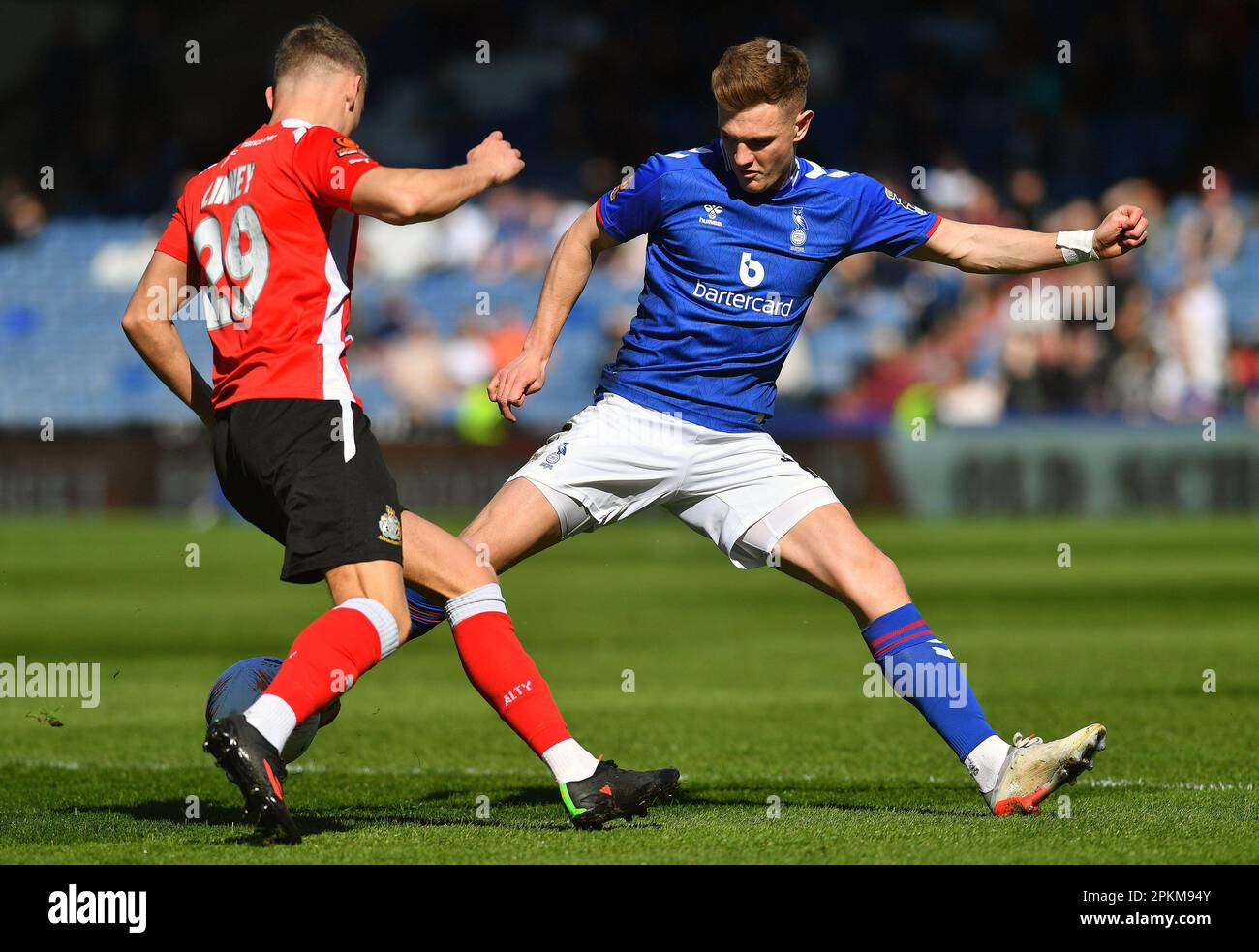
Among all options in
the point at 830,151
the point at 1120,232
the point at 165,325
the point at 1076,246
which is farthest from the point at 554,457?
the point at 830,151

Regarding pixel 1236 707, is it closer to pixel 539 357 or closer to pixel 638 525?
pixel 539 357

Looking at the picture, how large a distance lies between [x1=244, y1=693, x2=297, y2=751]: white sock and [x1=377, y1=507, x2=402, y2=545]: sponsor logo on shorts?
19.6 inches

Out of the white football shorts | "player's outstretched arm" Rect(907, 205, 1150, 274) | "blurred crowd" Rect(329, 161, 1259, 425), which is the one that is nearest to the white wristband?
"player's outstretched arm" Rect(907, 205, 1150, 274)

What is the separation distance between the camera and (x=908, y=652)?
5543mm

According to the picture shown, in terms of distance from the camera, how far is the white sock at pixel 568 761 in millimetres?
5047

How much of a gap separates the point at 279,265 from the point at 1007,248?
2.32m

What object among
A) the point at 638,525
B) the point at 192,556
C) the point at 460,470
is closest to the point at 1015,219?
the point at 638,525

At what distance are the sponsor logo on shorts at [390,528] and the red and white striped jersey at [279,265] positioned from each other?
334mm

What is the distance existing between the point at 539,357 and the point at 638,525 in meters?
16.8

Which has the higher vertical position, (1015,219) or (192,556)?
(1015,219)

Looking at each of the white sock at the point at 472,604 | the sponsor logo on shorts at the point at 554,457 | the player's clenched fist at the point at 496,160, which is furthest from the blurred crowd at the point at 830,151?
the player's clenched fist at the point at 496,160

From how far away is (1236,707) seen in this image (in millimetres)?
8305

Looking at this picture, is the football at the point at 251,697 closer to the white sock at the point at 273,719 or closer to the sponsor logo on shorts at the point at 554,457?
the white sock at the point at 273,719

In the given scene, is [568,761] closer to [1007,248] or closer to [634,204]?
[634,204]
